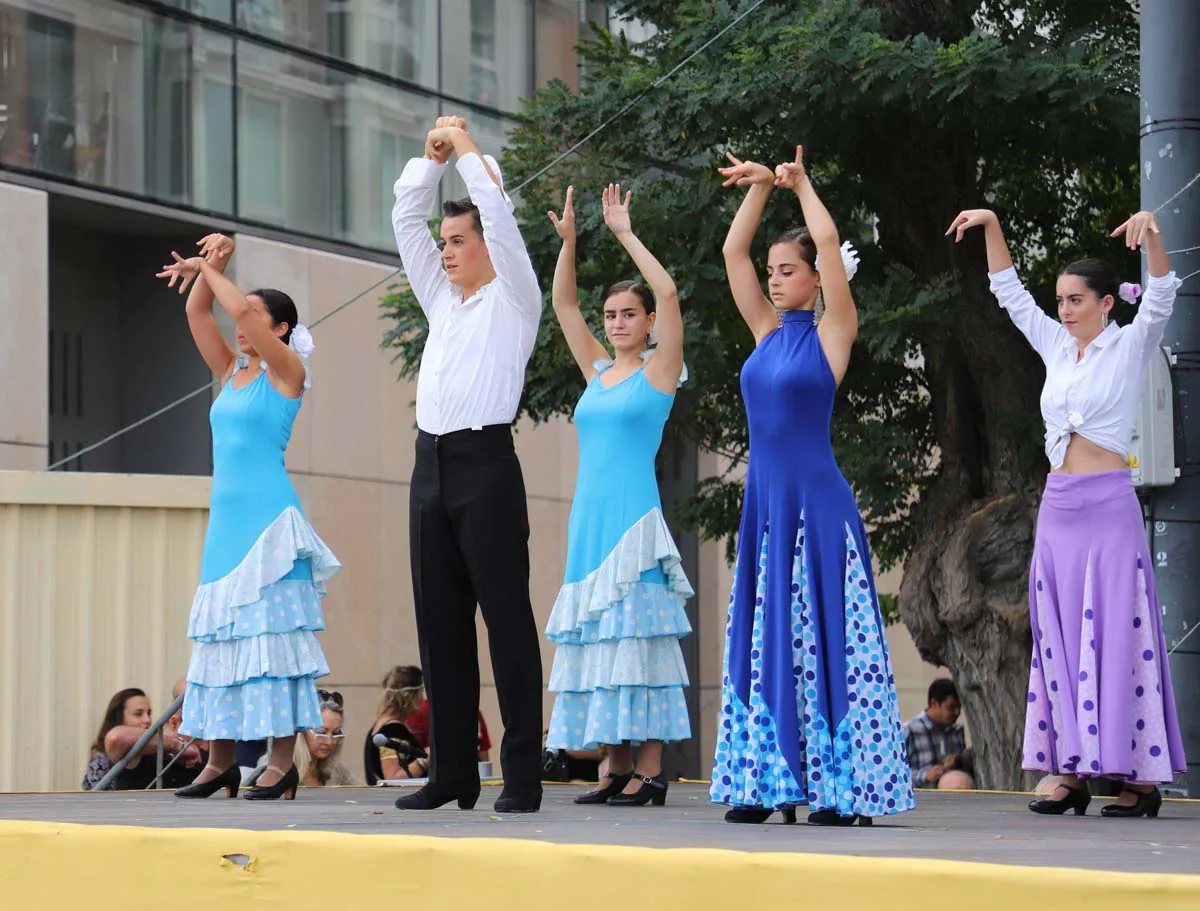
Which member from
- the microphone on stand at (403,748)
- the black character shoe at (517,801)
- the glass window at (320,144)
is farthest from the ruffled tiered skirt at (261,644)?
the glass window at (320,144)

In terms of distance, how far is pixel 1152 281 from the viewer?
20.4 feet

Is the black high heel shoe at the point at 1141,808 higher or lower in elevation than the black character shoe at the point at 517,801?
lower

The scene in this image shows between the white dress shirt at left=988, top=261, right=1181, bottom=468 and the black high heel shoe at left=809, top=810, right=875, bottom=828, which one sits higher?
the white dress shirt at left=988, top=261, right=1181, bottom=468

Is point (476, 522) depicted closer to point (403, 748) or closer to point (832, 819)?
point (832, 819)

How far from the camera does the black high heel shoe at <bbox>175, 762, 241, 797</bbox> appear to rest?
22.3 feet

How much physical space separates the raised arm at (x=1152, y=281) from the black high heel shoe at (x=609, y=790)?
7.34ft

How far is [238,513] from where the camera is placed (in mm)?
6871

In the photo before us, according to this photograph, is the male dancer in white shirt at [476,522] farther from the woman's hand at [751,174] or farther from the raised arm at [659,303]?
the raised arm at [659,303]

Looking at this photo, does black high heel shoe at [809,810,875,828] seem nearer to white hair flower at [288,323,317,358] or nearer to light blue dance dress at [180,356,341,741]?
light blue dance dress at [180,356,341,741]

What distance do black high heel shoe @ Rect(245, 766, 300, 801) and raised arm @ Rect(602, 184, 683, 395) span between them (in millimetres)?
1830

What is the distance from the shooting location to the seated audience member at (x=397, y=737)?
9.15 m

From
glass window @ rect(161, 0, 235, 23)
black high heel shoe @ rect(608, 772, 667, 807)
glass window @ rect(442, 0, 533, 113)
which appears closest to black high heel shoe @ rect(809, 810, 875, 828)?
black high heel shoe @ rect(608, 772, 667, 807)

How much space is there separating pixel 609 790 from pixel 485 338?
1.84 m

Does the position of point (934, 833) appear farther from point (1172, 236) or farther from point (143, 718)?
point (143, 718)
